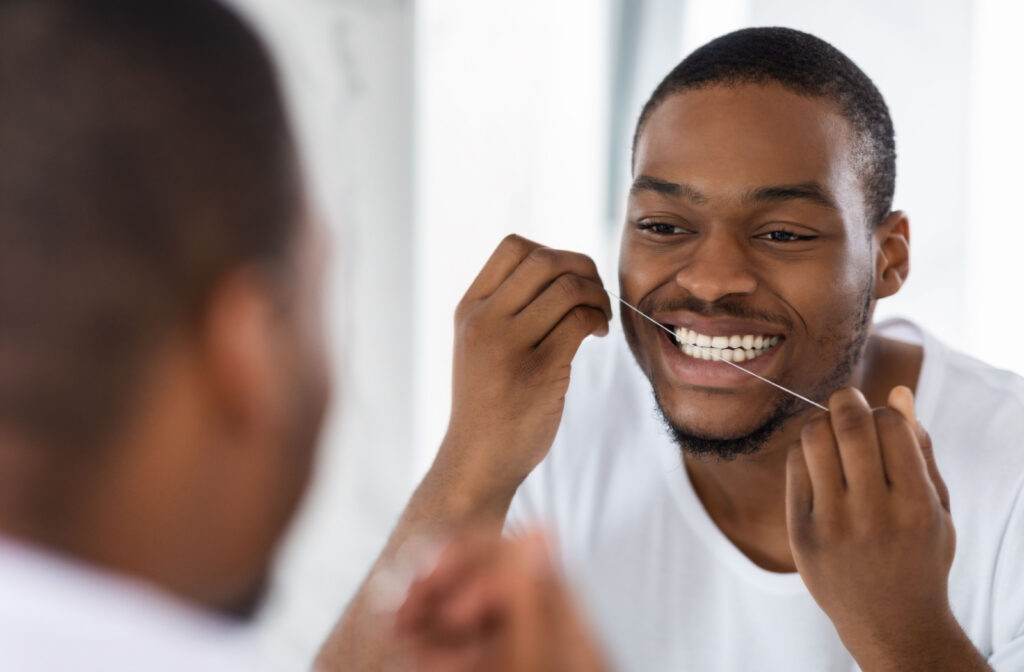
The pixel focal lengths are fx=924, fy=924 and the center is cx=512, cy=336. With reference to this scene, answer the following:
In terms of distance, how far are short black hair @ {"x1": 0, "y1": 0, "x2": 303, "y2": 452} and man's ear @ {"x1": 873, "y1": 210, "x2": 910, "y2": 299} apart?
34.8 inches

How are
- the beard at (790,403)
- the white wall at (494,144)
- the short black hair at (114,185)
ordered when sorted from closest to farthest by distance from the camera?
the short black hair at (114,185) < the beard at (790,403) < the white wall at (494,144)

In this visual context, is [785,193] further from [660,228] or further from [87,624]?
[87,624]

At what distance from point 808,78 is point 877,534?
1.79ft

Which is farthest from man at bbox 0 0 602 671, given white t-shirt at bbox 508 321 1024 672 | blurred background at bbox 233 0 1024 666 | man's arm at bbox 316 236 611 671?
white t-shirt at bbox 508 321 1024 672

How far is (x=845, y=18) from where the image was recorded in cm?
165

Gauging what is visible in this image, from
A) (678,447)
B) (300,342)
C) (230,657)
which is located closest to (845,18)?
(678,447)

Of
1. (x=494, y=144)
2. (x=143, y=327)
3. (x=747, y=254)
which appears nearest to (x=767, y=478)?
(x=747, y=254)

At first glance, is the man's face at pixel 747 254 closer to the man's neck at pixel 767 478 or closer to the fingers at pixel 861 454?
the man's neck at pixel 767 478

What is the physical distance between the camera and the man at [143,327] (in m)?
0.43

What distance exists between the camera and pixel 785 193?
102 cm

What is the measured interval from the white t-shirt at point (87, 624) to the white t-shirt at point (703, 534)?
2.44 feet

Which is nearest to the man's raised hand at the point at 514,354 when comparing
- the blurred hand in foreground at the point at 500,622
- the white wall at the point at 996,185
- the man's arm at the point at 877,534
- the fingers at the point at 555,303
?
the fingers at the point at 555,303

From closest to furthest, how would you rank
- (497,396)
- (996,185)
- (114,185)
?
(114,185) → (497,396) → (996,185)

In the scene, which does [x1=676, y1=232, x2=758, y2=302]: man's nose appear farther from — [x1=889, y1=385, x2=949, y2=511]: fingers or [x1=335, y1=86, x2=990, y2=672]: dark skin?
[x1=889, y1=385, x2=949, y2=511]: fingers
